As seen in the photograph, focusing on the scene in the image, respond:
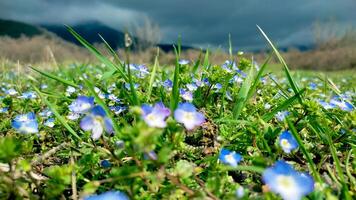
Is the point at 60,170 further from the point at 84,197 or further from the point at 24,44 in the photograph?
the point at 24,44

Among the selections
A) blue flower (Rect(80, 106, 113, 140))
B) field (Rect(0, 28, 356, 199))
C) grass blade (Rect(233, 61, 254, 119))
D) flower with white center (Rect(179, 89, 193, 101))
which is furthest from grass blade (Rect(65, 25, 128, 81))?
blue flower (Rect(80, 106, 113, 140))

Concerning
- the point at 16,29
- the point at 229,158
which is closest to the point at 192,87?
the point at 229,158

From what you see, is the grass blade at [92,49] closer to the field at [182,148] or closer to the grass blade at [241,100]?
the field at [182,148]

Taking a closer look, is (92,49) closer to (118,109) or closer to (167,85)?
(118,109)

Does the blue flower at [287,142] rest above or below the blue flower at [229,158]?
above

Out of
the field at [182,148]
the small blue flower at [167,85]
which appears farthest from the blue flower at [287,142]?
the small blue flower at [167,85]

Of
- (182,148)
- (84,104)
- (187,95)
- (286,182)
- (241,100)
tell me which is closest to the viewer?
(286,182)

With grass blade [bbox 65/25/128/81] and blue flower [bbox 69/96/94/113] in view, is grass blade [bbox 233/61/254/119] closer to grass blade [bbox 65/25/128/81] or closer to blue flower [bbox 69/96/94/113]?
grass blade [bbox 65/25/128/81]
